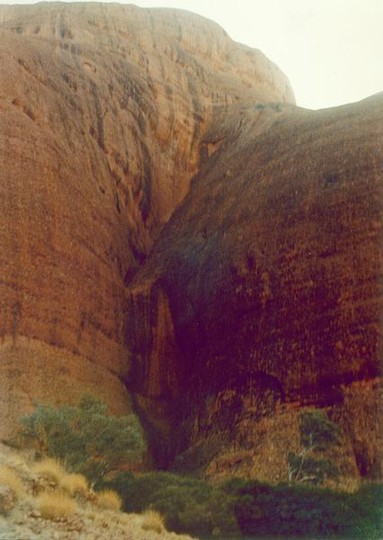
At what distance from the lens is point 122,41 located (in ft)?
160

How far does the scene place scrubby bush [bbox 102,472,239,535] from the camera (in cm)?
1668

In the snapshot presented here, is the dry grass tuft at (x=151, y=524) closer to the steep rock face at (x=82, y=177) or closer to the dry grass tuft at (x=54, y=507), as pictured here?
the dry grass tuft at (x=54, y=507)

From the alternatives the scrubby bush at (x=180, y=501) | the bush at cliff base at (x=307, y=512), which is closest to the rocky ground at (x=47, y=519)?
the scrubby bush at (x=180, y=501)

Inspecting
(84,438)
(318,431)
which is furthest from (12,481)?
(318,431)

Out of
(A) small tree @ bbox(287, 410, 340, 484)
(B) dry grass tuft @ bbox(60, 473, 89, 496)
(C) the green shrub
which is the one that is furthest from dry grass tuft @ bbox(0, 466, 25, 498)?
(C) the green shrub

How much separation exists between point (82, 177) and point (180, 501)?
53.3ft

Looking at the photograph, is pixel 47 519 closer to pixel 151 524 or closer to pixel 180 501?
pixel 151 524

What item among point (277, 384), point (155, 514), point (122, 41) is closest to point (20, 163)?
point (277, 384)

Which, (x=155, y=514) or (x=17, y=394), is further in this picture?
(x=17, y=394)

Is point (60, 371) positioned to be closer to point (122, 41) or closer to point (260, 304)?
point (260, 304)

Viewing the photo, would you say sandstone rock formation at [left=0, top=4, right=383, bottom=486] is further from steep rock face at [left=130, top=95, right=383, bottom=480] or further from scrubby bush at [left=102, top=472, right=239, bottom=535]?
scrubby bush at [left=102, top=472, right=239, bottom=535]

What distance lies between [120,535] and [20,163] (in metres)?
18.2

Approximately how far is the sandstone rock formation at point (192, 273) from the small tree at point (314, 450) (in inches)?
12.2

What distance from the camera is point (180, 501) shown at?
17.8m
